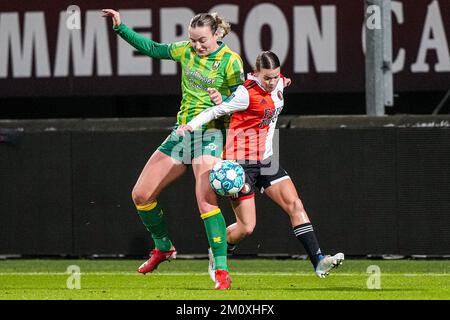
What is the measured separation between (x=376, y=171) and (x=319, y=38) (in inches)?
73.7

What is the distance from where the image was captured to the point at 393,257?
1546cm

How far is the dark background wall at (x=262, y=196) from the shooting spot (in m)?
15.3

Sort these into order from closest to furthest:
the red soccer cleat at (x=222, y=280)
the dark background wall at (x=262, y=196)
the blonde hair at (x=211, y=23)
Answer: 1. the red soccer cleat at (x=222, y=280)
2. the blonde hair at (x=211, y=23)
3. the dark background wall at (x=262, y=196)

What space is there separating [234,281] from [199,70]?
6.71 feet

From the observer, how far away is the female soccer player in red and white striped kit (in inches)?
468

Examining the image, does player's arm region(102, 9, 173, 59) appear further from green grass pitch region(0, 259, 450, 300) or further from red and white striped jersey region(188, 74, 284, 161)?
green grass pitch region(0, 259, 450, 300)

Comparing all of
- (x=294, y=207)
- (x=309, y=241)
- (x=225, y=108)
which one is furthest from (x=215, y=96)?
(x=309, y=241)

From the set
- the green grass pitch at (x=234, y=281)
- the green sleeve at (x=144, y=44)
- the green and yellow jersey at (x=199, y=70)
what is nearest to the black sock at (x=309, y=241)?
the green grass pitch at (x=234, y=281)

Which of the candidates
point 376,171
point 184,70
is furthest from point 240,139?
point 376,171

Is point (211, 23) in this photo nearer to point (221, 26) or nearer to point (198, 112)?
Result: point (221, 26)

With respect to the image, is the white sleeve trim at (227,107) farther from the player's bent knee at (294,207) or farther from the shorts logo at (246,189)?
the player's bent knee at (294,207)

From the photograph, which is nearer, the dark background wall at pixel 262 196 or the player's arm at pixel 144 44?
the player's arm at pixel 144 44

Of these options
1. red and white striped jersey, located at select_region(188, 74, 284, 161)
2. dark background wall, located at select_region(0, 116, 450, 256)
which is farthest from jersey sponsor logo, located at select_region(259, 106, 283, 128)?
dark background wall, located at select_region(0, 116, 450, 256)

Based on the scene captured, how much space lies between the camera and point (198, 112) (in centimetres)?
1216
